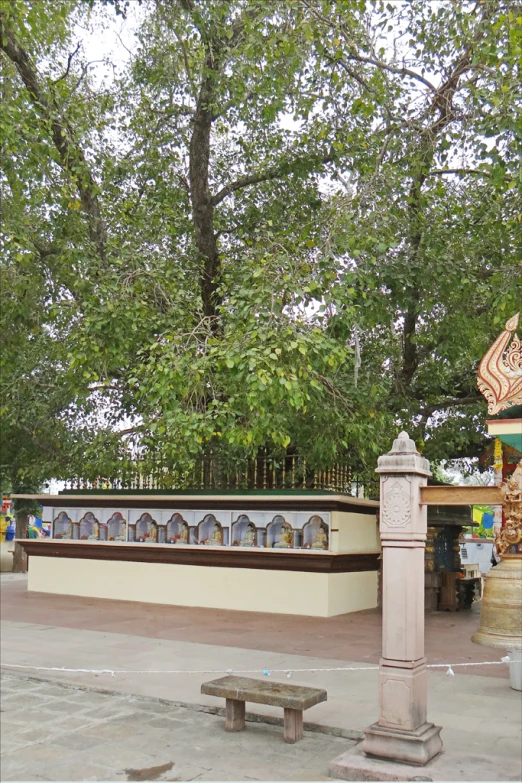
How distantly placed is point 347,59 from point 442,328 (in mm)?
4640

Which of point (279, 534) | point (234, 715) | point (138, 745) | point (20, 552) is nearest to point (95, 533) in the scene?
point (279, 534)

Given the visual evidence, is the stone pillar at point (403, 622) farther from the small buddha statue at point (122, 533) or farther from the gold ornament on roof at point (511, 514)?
the small buddha statue at point (122, 533)

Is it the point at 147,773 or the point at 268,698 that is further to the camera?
the point at 268,698

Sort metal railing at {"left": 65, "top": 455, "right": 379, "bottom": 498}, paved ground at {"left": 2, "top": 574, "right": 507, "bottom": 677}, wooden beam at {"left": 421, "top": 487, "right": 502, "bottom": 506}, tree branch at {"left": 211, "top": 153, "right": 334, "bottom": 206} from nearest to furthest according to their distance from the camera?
wooden beam at {"left": 421, "top": 487, "right": 502, "bottom": 506} → paved ground at {"left": 2, "top": 574, "right": 507, "bottom": 677} → tree branch at {"left": 211, "top": 153, "right": 334, "bottom": 206} → metal railing at {"left": 65, "top": 455, "right": 379, "bottom": 498}

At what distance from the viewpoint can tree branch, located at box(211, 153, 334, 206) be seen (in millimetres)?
13078

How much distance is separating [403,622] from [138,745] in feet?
7.30

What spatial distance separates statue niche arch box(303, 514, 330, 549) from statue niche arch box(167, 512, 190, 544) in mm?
2578

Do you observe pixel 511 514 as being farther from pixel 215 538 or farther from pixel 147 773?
pixel 215 538

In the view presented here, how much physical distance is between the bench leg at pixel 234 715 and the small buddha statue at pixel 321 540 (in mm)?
6656

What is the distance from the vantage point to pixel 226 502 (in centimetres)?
1362

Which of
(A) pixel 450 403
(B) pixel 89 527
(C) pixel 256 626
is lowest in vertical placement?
(C) pixel 256 626

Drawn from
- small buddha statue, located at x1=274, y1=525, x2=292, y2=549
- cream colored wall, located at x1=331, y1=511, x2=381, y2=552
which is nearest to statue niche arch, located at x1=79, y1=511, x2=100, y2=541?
small buddha statue, located at x1=274, y1=525, x2=292, y2=549

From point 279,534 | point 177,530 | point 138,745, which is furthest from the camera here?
point 177,530

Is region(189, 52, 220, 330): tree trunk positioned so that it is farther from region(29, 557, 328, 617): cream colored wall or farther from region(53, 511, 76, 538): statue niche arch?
region(53, 511, 76, 538): statue niche arch
